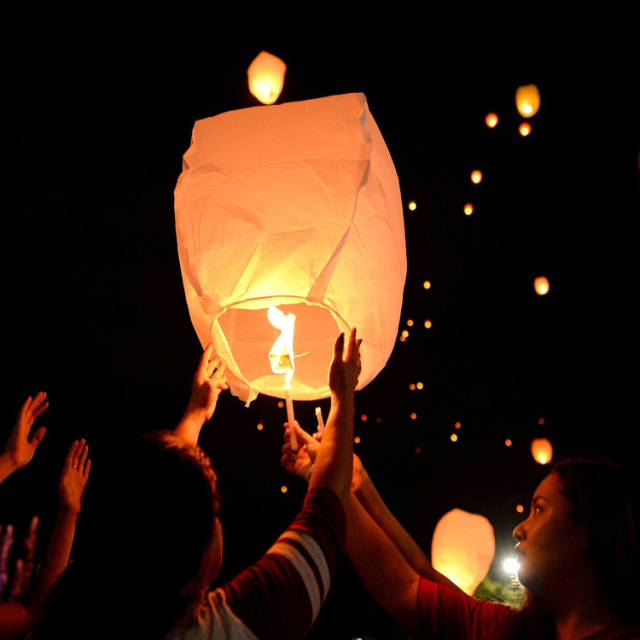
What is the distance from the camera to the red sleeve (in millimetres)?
1298

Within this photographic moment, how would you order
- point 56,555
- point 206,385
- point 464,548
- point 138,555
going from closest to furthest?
point 138,555, point 206,385, point 56,555, point 464,548

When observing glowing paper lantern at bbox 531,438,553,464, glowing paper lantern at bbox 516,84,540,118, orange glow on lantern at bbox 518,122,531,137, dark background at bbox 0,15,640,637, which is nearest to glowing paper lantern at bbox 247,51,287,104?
dark background at bbox 0,15,640,637

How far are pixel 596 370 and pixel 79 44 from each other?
4.50m

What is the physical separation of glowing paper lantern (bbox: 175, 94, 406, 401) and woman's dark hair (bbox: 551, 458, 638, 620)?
0.53 m

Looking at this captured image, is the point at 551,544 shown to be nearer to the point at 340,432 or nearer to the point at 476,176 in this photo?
the point at 340,432

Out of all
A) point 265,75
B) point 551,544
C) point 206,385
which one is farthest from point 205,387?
point 265,75

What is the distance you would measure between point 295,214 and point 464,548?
4707 millimetres

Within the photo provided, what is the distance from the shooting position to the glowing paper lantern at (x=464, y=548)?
4754 millimetres

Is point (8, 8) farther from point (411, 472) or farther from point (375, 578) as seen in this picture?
point (411, 472)

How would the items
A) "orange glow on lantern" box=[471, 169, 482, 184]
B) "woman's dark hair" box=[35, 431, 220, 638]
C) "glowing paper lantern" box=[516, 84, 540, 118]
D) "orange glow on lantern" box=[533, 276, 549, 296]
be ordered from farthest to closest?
"orange glow on lantern" box=[533, 276, 549, 296] → "orange glow on lantern" box=[471, 169, 482, 184] → "glowing paper lantern" box=[516, 84, 540, 118] → "woman's dark hair" box=[35, 431, 220, 638]

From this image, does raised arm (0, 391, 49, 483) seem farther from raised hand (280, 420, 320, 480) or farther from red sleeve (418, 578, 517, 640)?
red sleeve (418, 578, 517, 640)

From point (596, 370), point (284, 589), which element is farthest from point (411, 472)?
point (284, 589)

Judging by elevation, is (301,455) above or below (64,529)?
above

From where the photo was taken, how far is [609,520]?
115cm
